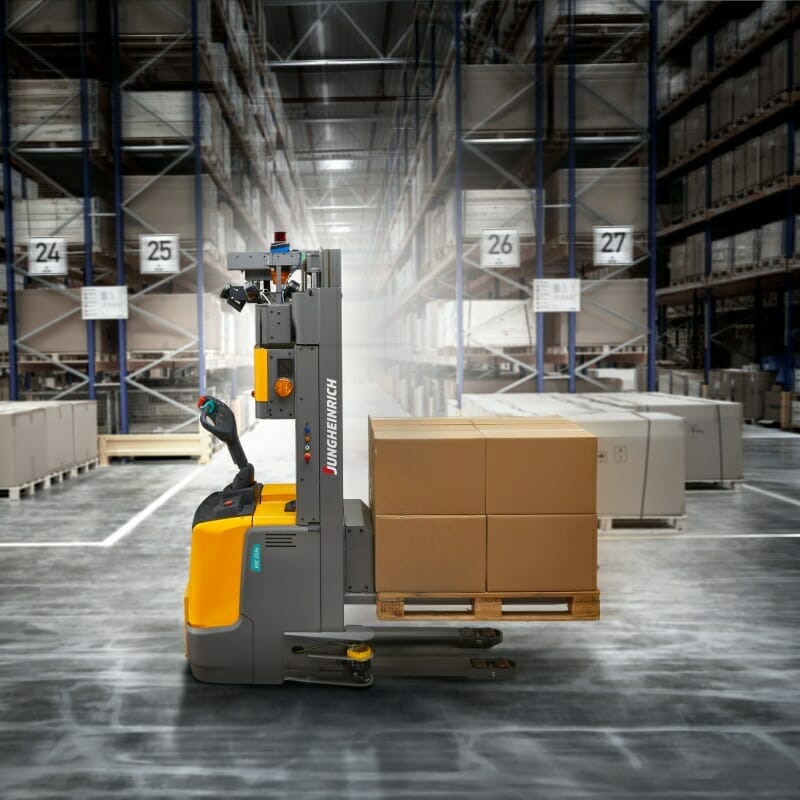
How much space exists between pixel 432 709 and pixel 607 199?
25.7 feet

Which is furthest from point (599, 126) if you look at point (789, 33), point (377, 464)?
point (377, 464)

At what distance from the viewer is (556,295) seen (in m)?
9.01

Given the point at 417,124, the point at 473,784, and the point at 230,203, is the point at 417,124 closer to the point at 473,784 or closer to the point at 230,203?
the point at 230,203

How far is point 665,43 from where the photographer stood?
50.0 ft

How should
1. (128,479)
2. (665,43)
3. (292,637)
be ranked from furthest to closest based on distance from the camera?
(665,43) → (128,479) → (292,637)

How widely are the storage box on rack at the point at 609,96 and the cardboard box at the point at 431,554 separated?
7.52 metres

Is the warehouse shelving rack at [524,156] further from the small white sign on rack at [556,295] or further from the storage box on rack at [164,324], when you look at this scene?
the storage box on rack at [164,324]

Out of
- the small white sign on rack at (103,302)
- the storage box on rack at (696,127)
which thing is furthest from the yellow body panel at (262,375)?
the storage box on rack at (696,127)

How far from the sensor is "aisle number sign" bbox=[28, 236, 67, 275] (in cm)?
925

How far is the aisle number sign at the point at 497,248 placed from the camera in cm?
905

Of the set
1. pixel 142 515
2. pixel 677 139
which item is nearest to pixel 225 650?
pixel 142 515

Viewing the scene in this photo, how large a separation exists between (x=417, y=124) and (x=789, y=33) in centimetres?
619

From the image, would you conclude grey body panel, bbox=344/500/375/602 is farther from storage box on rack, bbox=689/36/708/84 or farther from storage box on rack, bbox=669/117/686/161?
storage box on rack, bbox=669/117/686/161

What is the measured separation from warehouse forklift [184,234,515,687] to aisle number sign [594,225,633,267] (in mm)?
6544
